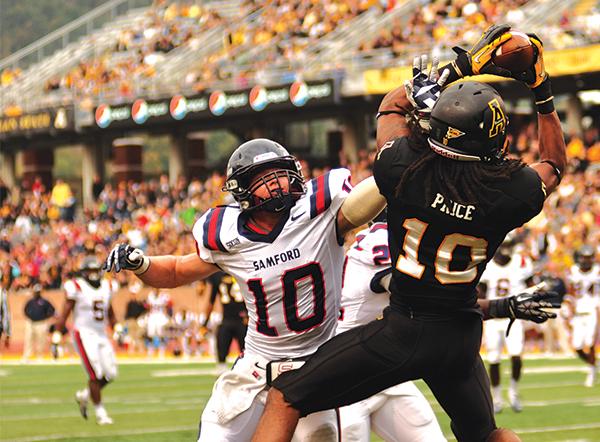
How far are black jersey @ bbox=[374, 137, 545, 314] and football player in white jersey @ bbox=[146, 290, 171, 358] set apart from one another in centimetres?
1667

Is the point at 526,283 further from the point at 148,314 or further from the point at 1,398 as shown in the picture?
the point at 148,314

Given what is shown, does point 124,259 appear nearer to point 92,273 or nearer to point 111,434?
point 111,434

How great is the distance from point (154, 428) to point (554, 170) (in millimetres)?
5729

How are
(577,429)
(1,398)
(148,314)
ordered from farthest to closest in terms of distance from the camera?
1. (148,314)
2. (1,398)
3. (577,429)

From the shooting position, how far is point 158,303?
21.1 metres

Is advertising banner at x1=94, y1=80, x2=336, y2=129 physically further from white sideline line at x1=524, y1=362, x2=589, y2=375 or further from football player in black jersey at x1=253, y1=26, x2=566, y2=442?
football player in black jersey at x1=253, y1=26, x2=566, y2=442

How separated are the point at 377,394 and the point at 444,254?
1.30m

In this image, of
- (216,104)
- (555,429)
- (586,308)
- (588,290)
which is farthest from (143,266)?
(216,104)

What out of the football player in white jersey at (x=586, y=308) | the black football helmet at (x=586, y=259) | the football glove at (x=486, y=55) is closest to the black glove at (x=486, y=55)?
the football glove at (x=486, y=55)

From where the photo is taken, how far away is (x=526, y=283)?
11023 millimetres

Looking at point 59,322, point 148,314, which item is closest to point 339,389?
point 59,322

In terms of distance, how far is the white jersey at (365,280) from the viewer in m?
5.64

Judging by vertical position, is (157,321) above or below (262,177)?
below

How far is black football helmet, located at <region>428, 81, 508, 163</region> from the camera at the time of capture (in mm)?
4137
